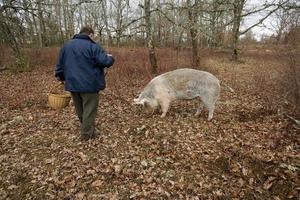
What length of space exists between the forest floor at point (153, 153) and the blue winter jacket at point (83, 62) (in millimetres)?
1420

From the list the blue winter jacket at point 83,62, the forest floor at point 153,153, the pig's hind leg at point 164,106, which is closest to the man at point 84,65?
the blue winter jacket at point 83,62

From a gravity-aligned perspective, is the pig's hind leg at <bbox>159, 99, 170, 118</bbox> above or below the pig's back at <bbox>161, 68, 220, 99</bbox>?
below

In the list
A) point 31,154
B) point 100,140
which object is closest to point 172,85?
point 100,140

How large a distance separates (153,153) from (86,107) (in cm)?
174

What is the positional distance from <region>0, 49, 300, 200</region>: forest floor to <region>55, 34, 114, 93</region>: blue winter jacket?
1420mm

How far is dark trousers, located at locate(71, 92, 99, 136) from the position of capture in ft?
17.0

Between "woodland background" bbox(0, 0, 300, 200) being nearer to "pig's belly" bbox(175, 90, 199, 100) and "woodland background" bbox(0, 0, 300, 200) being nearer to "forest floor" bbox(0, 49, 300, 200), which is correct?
"forest floor" bbox(0, 49, 300, 200)

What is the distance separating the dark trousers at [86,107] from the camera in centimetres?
518

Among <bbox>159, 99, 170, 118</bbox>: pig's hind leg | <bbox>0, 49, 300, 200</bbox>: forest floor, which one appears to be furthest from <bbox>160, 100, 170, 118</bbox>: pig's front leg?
<bbox>0, 49, 300, 200</bbox>: forest floor

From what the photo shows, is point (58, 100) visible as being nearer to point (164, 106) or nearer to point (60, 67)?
point (60, 67)

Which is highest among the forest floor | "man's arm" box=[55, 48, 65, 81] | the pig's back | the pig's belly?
"man's arm" box=[55, 48, 65, 81]

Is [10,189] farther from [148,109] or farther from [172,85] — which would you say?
[172,85]

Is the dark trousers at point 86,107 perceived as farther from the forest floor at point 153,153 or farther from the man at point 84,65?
the forest floor at point 153,153

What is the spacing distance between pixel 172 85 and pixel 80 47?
2.82m
